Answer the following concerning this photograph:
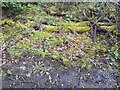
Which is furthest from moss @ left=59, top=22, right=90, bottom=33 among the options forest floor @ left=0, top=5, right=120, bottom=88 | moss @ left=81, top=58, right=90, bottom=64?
moss @ left=81, top=58, right=90, bottom=64

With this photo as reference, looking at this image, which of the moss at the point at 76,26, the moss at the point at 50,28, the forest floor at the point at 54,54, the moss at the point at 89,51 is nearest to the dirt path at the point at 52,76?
the forest floor at the point at 54,54

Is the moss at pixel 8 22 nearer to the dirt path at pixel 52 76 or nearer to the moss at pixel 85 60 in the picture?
the dirt path at pixel 52 76

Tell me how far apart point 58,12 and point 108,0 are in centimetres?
102

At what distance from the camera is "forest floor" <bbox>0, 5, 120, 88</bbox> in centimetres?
332

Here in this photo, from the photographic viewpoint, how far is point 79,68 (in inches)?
139

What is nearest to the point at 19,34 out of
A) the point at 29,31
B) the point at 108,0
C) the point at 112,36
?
the point at 29,31

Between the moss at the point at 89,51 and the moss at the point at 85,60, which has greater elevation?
the moss at the point at 89,51

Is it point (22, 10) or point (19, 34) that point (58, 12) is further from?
point (19, 34)

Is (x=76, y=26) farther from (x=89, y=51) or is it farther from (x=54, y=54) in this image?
(x=54, y=54)

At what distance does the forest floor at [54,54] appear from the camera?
3.32 metres

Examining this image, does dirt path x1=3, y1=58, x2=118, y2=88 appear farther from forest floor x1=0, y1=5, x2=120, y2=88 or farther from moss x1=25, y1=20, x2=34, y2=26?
moss x1=25, y1=20, x2=34, y2=26

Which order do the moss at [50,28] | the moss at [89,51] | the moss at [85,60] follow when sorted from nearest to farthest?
the moss at [85,60]
the moss at [89,51]
the moss at [50,28]

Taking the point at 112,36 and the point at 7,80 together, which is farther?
the point at 112,36

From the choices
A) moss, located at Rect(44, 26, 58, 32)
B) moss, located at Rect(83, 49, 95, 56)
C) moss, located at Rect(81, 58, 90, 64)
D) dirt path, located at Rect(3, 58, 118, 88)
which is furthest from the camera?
moss, located at Rect(44, 26, 58, 32)
